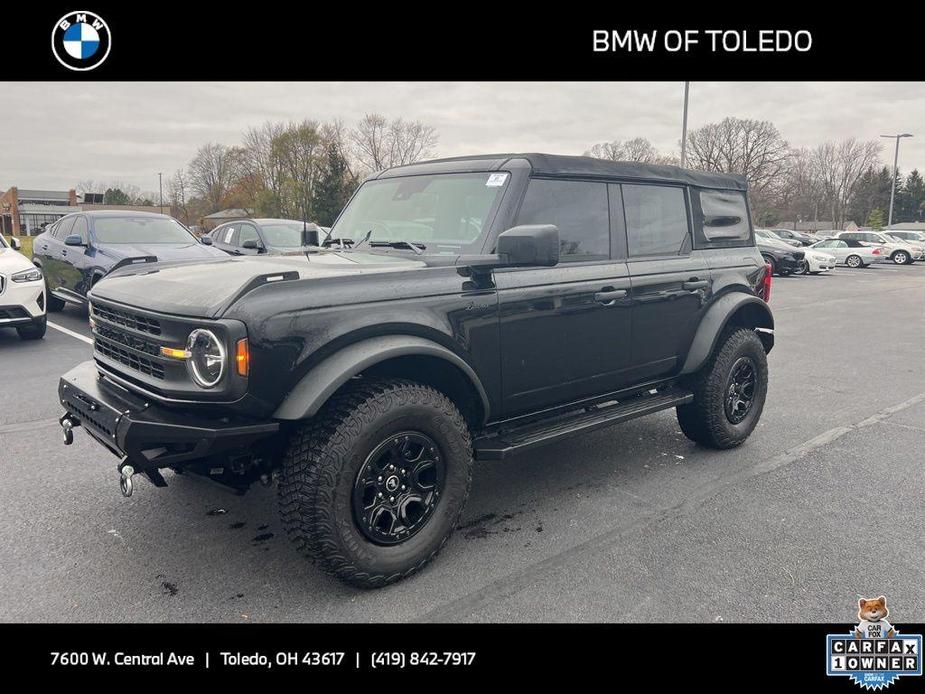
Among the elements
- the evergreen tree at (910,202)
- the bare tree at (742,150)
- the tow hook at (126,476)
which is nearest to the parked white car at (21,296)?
the tow hook at (126,476)

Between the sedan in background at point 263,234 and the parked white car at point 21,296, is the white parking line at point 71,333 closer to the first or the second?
the parked white car at point 21,296

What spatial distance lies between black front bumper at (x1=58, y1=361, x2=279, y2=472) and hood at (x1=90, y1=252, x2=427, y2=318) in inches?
16.8

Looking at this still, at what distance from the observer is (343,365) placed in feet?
9.34

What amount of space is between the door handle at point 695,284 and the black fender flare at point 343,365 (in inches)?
82.4

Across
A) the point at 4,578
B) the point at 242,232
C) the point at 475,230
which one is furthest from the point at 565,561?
the point at 242,232

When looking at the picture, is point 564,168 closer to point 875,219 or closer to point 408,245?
point 408,245

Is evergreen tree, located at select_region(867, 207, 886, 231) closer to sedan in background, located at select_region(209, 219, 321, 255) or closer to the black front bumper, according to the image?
sedan in background, located at select_region(209, 219, 321, 255)

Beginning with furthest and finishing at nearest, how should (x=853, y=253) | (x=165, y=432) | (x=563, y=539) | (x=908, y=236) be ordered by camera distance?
1. (x=908, y=236)
2. (x=853, y=253)
3. (x=563, y=539)
4. (x=165, y=432)

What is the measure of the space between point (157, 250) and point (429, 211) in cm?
697

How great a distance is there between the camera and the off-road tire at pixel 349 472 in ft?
9.23

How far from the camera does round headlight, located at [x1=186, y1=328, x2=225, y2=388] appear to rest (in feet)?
8.78

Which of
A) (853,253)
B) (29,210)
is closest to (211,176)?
(29,210)

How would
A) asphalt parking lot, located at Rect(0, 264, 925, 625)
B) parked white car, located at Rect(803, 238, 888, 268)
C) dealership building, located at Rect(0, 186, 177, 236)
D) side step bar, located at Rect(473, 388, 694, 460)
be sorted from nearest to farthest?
asphalt parking lot, located at Rect(0, 264, 925, 625) < side step bar, located at Rect(473, 388, 694, 460) < parked white car, located at Rect(803, 238, 888, 268) < dealership building, located at Rect(0, 186, 177, 236)
